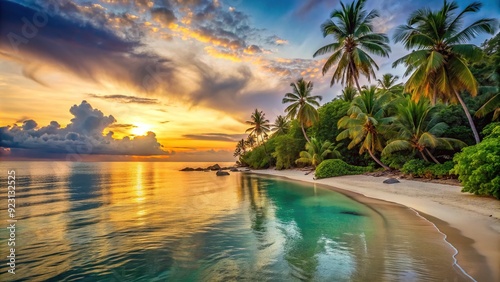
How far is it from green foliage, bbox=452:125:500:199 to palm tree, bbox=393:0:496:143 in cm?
621

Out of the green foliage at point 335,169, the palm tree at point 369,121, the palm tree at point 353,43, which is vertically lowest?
the green foliage at point 335,169

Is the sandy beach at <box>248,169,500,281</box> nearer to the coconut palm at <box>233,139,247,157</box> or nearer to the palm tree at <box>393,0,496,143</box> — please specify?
the palm tree at <box>393,0,496,143</box>

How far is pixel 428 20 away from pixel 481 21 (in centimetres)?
268

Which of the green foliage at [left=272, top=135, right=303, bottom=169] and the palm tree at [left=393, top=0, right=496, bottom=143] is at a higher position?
the palm tree at [left=393, top=0, right=496, bottom=143]

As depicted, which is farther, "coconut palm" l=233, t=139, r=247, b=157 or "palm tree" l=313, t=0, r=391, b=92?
"coconut palm" l=233, t=139, r=247, b=157

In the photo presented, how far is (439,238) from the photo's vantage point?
279 inches

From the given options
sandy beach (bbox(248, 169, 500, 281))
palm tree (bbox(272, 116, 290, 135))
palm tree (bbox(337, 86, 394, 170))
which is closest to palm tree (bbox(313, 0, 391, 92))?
palm tree (bbox(337, 86, 394, 170))

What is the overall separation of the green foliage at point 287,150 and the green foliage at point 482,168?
102 ft

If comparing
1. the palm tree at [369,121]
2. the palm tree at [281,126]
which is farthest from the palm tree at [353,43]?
the palm tree at [281,126]

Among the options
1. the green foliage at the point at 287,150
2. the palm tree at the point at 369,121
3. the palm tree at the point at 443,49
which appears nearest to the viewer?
the palm tree at the point at 443,49

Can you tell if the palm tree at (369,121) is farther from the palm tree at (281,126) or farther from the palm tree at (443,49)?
the palm tree at (281,126)

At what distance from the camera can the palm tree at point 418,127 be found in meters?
18.5

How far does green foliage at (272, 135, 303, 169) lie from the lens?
42219mm

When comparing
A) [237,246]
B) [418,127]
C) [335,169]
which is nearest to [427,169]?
[418,127]
